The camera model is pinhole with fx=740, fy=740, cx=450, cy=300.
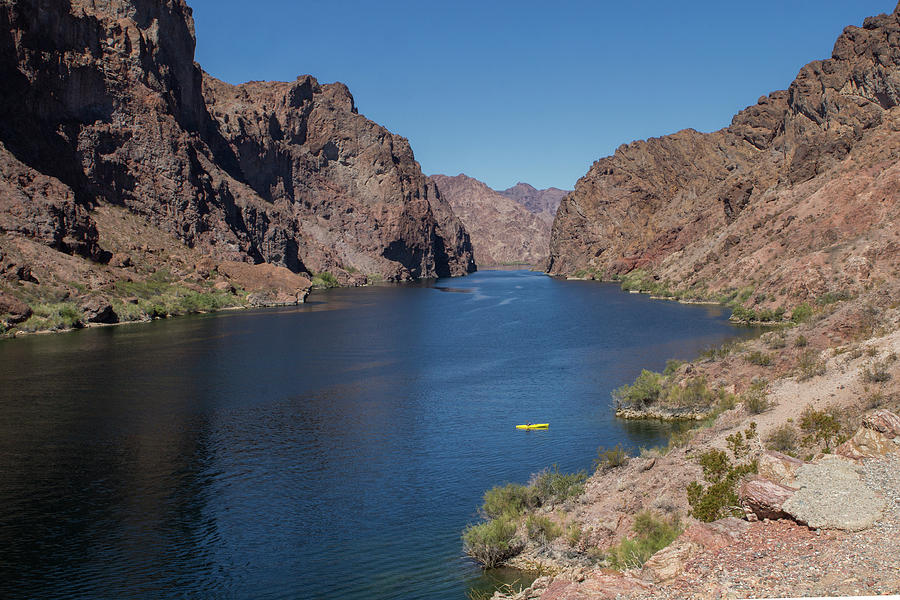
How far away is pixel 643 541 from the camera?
60.3 ft

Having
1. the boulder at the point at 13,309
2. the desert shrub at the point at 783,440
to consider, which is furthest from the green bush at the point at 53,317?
the desert shrub at the point at 783,440

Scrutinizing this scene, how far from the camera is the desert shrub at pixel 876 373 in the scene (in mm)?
24094

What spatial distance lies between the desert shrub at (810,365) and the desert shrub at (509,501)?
12388 mm

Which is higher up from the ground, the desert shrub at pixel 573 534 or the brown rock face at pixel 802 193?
the brown rock face at pixel 802 193

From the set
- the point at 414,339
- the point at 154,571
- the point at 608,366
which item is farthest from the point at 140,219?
the point at 154,571

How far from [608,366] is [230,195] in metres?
113

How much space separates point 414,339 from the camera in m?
70.8

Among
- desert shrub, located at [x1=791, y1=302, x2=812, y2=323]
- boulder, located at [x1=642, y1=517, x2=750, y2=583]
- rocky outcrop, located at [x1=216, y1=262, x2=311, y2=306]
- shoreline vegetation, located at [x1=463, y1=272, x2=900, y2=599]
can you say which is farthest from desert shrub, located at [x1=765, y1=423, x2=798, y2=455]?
rocky outcrop, located at [x1=216, y1=262, x2=311, y2=306]

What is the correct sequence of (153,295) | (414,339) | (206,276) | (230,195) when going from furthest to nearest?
(230,195), (206,276), (153,295), (414,339)

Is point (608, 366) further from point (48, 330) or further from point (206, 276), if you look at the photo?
point (206, 276)

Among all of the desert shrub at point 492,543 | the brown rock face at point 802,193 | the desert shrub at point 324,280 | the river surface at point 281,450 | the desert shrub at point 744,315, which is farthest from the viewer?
the desert shrub at point 324,280

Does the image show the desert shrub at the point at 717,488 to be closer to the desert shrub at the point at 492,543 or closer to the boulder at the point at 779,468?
the boulder at the point at 779,468

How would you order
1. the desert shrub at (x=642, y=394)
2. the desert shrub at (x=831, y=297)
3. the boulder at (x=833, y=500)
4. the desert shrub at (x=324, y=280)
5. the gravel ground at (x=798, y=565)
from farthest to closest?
the desert shrub at (x=324, y=280) < the desert shrub at (x=831, y=297) < the desert shrub at (x=642, y=394) < the boulder at (x=833, y=500) < the gravel ground at (x=798, y=565)

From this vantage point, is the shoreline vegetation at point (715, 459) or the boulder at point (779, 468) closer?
the boulder at point (779, 468)
